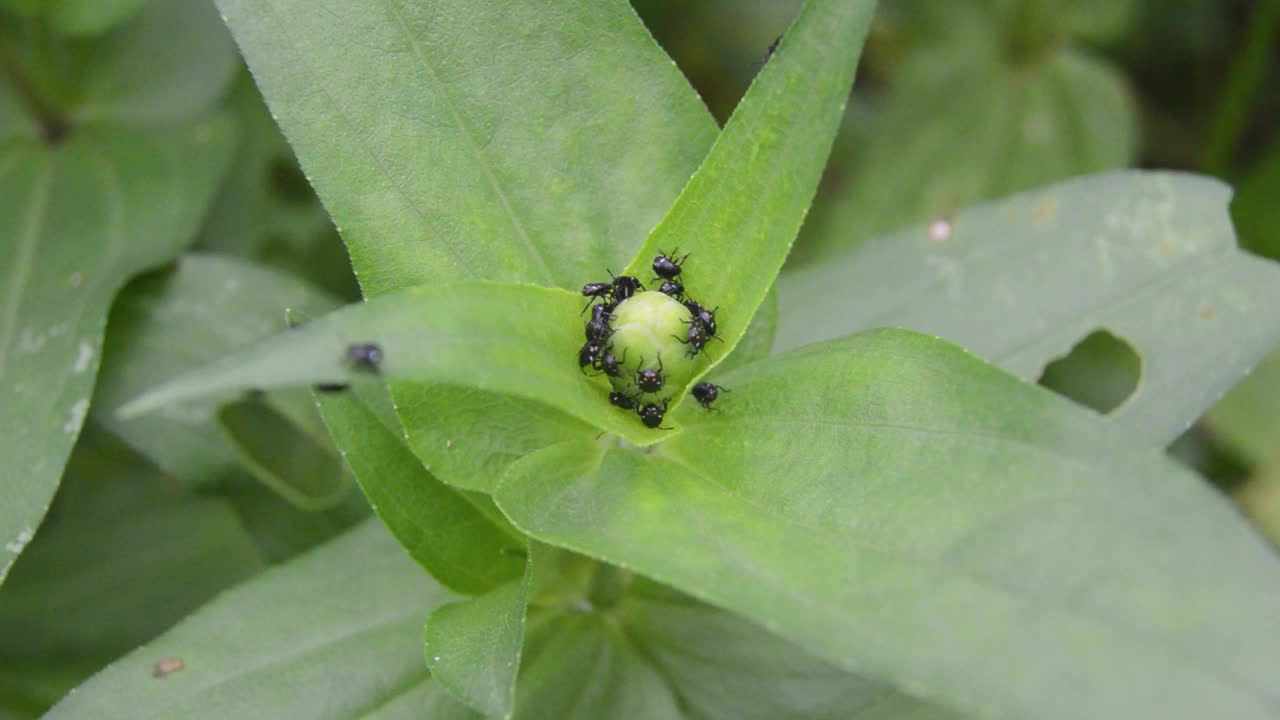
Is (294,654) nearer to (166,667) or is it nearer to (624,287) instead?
(166,667)

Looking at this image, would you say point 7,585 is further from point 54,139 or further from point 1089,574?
point 1089,574

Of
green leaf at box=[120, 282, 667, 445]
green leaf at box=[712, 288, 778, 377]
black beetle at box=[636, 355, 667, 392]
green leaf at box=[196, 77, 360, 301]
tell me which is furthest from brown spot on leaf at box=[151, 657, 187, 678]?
green leaf at box=[196, 77, 360, 301]

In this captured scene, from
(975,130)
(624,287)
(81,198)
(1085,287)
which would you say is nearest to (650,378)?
(624,287)

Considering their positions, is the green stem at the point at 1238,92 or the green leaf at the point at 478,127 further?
the green stem at the point at 1238,92

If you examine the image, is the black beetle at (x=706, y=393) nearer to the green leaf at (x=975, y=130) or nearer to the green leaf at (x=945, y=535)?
the green leaf at (x=945, y=535)

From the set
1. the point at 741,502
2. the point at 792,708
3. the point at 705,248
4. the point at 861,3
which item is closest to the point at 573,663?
the point at 792,708

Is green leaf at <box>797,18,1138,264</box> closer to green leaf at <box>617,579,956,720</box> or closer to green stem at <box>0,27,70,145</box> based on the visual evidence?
green leaf at <box>617,579,956,720</box>

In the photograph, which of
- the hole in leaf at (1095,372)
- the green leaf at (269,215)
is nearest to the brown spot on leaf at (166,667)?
the green leaf at (269,215)
